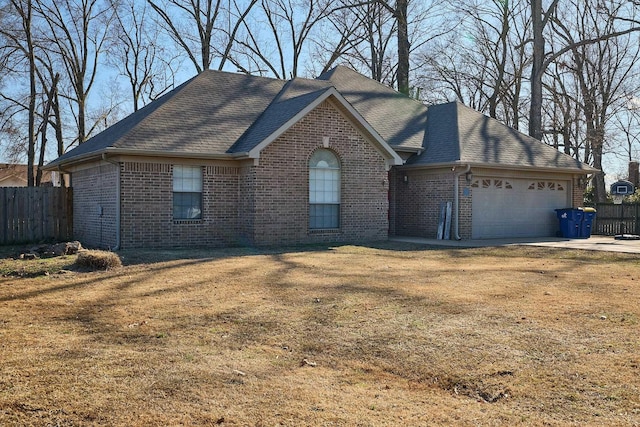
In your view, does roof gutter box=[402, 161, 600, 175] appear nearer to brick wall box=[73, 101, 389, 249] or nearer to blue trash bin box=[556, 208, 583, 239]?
blue trash bin box=[556, 208, 583, 239]

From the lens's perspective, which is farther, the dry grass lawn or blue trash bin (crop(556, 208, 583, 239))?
blue trash bin (crop(556, 208, 583, 239))

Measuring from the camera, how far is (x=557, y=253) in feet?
53.0

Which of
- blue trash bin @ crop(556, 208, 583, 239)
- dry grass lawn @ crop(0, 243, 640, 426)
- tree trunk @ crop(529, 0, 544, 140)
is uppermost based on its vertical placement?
tree trunk @ crop(529, 0, 544, 140)

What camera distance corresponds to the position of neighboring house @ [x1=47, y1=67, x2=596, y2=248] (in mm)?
16375

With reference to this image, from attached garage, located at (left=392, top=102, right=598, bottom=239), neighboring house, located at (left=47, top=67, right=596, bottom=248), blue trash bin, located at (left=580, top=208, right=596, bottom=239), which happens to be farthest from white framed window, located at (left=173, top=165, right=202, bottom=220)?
blue trash bin, located at (left=580, top=208, right=596, bottom=239)

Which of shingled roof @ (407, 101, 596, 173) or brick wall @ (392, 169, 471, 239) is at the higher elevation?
shingled roof @ (407, 101, 596, 173)

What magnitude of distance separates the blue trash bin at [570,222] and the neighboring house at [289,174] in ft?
2.19

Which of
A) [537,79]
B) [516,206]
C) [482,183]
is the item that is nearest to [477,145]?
[482,183]

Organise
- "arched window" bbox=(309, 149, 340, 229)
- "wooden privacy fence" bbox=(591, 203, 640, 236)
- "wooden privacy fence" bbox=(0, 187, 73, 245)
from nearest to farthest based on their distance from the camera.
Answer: "arched window" bbox=(309, 149, 340, 229), "wooden privacy fence" bbox=(0, 187, 73, 245), "wooden privacy fence" bbox=(591, 203, 640, 236)

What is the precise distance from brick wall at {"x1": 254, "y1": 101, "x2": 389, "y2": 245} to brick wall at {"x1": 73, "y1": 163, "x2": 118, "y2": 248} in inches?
153

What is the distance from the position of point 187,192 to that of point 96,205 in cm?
291

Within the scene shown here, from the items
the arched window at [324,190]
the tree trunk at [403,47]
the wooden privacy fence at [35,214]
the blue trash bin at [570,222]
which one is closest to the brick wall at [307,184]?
the arched window at [324,190]

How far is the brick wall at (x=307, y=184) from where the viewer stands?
17078 millimetres

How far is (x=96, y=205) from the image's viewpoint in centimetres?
1758
